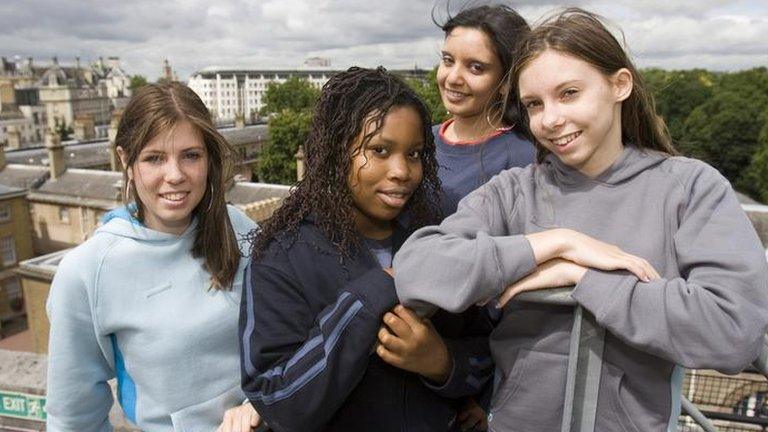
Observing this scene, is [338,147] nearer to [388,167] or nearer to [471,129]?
[388,167]

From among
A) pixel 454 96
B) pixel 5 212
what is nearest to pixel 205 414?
pixel 454 96

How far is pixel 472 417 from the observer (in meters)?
2.10

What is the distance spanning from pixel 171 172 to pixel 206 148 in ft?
0.70

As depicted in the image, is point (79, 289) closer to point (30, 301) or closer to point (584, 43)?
point (584, 43)

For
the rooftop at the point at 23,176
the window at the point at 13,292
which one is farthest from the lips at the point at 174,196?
the rooftop at the point at 23,176

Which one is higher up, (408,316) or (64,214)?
(408,316)

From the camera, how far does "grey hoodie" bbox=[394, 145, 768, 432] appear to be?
4.32 ft

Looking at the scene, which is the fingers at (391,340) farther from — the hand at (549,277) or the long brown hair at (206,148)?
the long brown hair at (206,148)

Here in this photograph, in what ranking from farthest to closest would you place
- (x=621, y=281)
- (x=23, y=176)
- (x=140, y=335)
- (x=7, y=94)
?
(x=7, y=94) < (x=23, y=176) < (x=140, y=335) < (x=621, y=281)

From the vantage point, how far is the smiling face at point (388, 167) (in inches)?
74.2

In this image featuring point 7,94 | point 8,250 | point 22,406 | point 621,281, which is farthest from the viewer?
point 7,94

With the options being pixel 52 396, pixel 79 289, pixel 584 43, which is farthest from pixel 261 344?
pixel 584 43

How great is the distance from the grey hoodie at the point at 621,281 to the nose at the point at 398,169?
22cm

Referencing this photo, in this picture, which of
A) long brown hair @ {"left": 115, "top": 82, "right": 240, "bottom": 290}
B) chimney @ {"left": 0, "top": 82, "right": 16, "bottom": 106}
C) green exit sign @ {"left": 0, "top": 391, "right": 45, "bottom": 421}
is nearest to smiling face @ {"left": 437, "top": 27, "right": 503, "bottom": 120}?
long brown hair @ {"left": 115, "top": 82, "right": 240, "bottom": 290}
